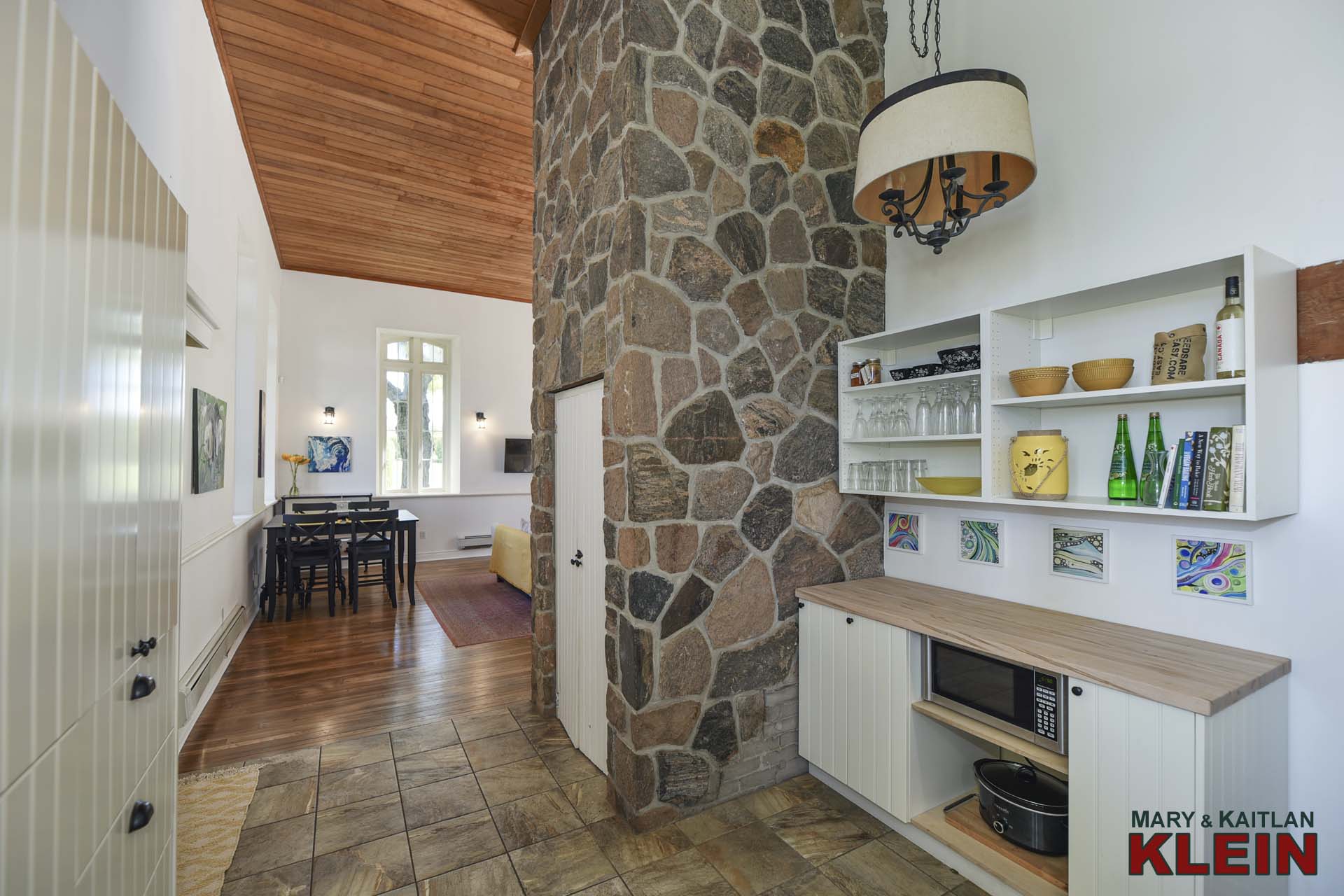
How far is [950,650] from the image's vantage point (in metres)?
2.17

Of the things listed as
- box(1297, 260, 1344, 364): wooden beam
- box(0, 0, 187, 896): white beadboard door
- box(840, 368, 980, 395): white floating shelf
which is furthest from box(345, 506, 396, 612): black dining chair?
box(1297, 260, 1344, 364): wooden beam

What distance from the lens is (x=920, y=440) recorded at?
251cm

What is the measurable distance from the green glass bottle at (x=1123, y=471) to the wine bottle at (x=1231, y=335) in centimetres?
37

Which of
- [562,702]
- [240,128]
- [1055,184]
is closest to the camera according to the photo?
[1055,184]

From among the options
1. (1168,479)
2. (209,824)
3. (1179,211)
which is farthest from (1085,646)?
(209,824)

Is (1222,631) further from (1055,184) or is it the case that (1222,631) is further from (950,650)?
(1055,184)

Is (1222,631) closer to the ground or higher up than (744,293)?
closer to the ground

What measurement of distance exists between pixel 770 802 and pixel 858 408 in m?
1.75

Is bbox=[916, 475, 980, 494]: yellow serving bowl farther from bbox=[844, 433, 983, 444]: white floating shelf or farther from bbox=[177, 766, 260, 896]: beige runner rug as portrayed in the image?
bbox=[177, 766, 260, 896]: beige runner rug

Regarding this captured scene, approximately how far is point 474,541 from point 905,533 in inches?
266

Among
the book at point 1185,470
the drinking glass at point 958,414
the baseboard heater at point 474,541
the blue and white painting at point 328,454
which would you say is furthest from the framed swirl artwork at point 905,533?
the blue and white painting at point 328,454

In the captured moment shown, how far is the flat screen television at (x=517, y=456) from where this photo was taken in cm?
871

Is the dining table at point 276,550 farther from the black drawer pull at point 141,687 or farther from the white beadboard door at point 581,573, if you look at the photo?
the black drawer pull at point 141,687

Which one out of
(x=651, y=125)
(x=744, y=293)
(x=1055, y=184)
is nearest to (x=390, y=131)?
(x=651, y=125)
